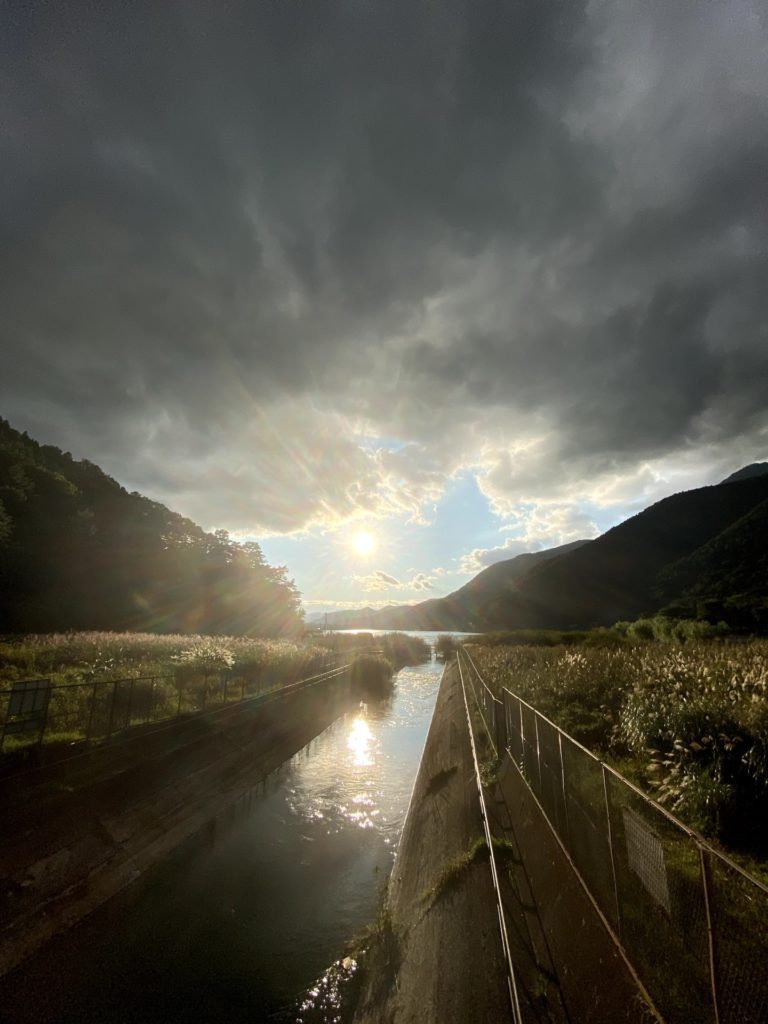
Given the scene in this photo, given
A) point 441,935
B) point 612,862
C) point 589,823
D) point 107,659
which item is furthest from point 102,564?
point 612,862

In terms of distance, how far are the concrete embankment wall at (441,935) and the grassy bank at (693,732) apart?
11.5ft

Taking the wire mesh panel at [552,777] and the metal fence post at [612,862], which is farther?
the wire mesh panel at [552,777]

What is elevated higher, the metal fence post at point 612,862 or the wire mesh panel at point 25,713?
the wire mesh panel at point 25,713

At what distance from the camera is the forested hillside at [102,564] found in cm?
4775

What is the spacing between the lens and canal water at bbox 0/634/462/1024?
23.9ft

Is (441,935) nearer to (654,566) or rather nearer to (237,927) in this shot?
(237,927)

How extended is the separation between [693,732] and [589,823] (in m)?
3.48

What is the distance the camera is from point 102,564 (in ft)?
193

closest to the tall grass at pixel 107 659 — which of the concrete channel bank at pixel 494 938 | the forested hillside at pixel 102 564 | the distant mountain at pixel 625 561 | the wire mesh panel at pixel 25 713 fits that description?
the wire mesh panel at pixel 25 713

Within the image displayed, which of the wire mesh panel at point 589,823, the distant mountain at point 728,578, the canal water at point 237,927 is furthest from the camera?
the distant mountain at point 728,578

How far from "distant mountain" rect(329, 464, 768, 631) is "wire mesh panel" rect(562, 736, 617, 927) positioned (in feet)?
301

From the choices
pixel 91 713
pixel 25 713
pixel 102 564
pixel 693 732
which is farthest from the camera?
pixel 102 564

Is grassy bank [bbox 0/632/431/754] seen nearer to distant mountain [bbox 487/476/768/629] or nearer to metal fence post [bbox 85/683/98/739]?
metal fence post [bbox 85/683/98/739]

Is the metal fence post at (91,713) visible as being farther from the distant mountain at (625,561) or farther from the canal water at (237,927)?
the distant mountain at (625,561)
